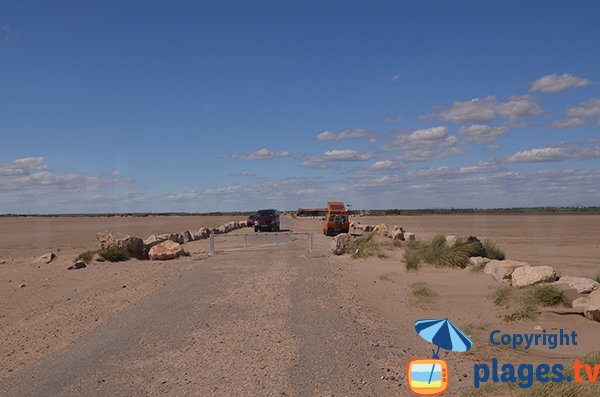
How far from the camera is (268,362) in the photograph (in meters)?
7.70

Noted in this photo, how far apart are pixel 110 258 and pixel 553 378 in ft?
65.0

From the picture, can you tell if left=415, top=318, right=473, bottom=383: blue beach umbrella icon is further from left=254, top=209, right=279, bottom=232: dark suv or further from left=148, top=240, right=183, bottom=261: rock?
left=254, top=209, right=279, bottom=232: dark suv

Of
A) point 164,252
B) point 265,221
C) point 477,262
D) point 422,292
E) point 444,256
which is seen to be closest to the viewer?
point 422,292

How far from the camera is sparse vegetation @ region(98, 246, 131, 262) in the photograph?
23312mm

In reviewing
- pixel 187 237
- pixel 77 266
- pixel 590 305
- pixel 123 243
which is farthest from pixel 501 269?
pixel 187 237

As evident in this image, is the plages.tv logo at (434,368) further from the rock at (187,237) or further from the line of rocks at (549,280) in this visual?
the rock at (187,237)

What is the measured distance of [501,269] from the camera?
14.3 metres

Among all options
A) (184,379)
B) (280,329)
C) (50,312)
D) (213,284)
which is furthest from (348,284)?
(184,379)

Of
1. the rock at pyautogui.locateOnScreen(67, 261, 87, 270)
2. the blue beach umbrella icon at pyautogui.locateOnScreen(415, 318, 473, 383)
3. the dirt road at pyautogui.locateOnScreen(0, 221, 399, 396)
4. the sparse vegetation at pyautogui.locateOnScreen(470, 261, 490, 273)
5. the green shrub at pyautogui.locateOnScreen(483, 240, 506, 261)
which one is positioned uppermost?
the blue beach umbrella icon at pyautogui.locateOnScreen(415, 318, 473, 383)

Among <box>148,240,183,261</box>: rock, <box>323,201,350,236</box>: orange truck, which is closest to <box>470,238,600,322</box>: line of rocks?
<box>148,240,183,261</box>: rock

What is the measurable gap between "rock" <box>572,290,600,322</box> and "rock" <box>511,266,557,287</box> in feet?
5.21

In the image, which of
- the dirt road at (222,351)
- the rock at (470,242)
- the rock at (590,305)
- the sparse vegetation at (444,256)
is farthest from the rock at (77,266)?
the rock at (590,305)

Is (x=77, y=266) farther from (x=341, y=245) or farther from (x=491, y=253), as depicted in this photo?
(x=491, y=253)

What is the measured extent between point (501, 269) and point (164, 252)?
14157 millimetres
